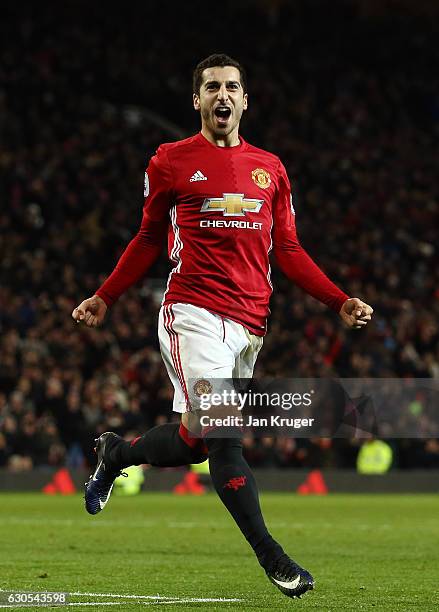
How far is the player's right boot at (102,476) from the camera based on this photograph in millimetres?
7188

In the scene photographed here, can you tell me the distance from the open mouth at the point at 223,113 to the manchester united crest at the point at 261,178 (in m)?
0.31

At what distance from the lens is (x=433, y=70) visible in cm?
3412

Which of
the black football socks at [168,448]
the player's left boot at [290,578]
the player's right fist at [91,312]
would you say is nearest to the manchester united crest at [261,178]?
the player's right fist at [91,312]

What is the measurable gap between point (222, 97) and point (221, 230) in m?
0.65

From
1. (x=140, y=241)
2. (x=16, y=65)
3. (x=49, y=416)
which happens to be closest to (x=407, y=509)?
(x=49, y=416)

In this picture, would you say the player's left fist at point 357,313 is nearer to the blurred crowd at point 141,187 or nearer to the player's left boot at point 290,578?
the player's left boot at point 290,578

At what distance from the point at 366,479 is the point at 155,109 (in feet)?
38.9

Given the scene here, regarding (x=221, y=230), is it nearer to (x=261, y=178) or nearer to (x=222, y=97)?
(x=261, y=178)

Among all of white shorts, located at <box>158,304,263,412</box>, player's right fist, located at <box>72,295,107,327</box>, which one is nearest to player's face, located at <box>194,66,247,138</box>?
white shorts, located at <box>158,304,263,412</box>

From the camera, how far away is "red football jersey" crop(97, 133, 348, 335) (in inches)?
261

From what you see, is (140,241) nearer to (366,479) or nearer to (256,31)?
(366,479)

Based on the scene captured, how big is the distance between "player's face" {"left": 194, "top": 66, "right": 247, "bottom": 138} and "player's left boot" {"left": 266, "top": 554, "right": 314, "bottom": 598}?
2.19 m

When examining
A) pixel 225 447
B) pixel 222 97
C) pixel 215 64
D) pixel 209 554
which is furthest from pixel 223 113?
pixel 209 554

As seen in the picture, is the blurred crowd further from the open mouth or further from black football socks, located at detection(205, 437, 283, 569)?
black football socks, located at detection(205, 437, 283, 569)
